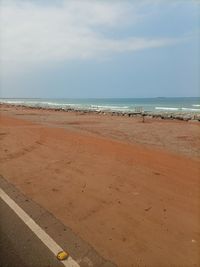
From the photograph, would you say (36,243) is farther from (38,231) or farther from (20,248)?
(38,231)

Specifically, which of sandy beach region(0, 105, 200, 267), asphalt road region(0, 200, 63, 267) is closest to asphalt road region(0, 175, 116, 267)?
asphalt road region(0, 200, 63, 267)

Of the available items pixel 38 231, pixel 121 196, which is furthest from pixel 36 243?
pixel 121 196

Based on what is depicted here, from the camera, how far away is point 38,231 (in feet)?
17.0

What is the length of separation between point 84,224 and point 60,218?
1.53 feet

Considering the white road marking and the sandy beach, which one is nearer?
the white road marking

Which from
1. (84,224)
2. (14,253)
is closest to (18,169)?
(84,224)

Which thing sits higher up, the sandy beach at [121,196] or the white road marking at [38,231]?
the white road marking at [38,231]

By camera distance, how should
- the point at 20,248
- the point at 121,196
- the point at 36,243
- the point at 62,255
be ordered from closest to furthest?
1. the point at 62,255
2. the point at 20,248
3. the point at 36,243
4. the point at 121,196

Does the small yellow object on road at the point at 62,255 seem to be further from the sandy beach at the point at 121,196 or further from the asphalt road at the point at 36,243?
the sandy beach at the point at 121,196

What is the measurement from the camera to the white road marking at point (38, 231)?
14.0ft

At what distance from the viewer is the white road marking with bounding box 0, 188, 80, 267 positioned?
428cm

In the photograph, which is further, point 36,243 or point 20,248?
point 36,243

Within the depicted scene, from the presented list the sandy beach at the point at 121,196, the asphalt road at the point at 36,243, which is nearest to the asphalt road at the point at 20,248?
the asphalt road at the point at 36,243

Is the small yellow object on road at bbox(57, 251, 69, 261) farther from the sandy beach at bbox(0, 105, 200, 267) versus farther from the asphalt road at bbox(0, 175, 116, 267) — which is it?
the sandy beach at bbox(0, 105, 200, 267)
